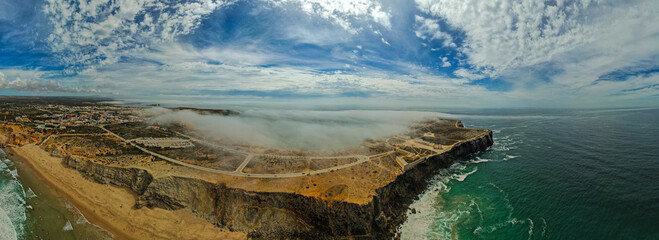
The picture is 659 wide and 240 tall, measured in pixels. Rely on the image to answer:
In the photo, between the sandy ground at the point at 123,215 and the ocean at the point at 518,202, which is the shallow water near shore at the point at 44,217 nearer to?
the ocean at the point at 518,202

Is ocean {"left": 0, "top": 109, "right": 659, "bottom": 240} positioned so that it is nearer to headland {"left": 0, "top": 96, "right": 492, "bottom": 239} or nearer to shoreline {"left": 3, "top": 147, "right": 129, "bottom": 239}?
shoreline {"left": 3, "top": 147, "right": 129, "bottom": 239}

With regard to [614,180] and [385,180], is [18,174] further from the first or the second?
[614,180]

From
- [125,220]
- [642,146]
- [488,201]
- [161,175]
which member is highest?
[642,146]

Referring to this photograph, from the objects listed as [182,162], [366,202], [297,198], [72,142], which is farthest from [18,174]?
[366,202]

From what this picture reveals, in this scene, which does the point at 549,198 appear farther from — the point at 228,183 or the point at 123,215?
the point at 123,215

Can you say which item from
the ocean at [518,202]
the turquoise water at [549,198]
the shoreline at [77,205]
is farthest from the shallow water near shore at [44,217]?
the turquoise water at [549,198]

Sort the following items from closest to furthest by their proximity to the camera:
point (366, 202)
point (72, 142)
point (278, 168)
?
point (366, 202) < point (278, 168) < point (72, 142)

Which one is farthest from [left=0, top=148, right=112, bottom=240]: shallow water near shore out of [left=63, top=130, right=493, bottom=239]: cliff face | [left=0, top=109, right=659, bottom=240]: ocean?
[left=63, top=130, right=493, bottom=239]: cliff face

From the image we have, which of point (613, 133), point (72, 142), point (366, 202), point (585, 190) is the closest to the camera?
point (366, 202)
